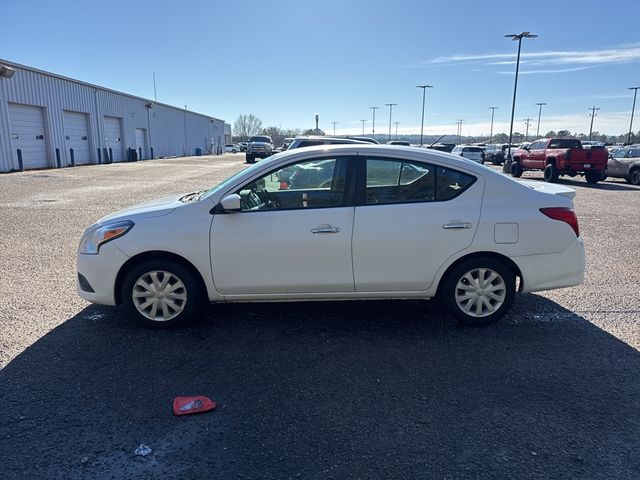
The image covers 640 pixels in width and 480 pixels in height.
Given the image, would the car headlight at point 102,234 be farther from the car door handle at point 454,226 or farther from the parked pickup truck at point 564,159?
the parked pickup truck at point 564,159

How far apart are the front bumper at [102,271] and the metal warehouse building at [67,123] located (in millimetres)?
22916

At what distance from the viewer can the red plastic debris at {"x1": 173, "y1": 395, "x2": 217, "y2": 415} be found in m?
3.09

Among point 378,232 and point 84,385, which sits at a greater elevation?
point 378,232

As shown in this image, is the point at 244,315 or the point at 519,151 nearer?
the point at 244,315

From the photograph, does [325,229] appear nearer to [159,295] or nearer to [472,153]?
[159,295]

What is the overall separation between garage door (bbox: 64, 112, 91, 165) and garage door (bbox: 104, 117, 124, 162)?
2.85 m

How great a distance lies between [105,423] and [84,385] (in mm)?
571

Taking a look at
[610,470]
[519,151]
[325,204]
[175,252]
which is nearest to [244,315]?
[175,252]

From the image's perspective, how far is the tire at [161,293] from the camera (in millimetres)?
4227

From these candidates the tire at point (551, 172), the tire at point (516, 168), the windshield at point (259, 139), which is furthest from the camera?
the windshield at point (259, 139)

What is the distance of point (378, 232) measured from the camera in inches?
165

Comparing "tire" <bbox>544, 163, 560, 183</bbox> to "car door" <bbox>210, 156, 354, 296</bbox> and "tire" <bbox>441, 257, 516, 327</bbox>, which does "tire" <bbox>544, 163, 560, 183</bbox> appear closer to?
"tire" <bbox>441, 257, 516, 327</bbox>

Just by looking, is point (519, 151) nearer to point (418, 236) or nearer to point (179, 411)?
point (418, 236)

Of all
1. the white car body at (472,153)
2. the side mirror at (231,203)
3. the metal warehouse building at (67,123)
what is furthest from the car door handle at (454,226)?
the white car body at (472,153)
